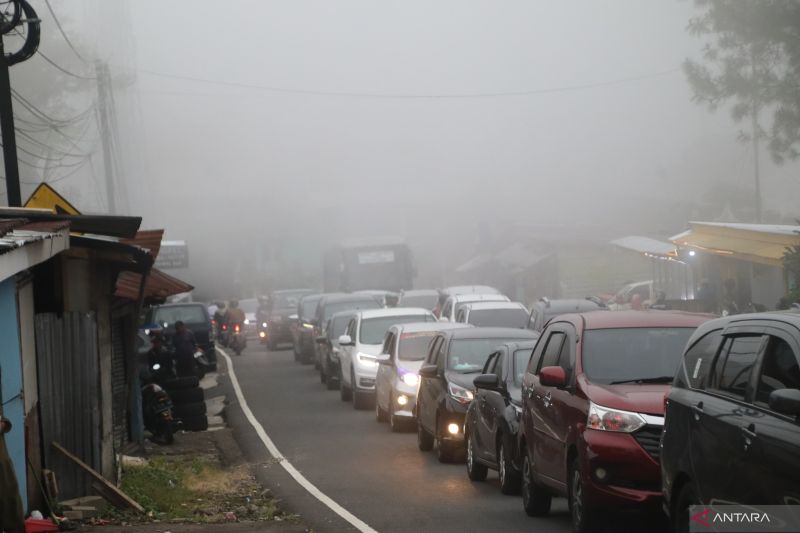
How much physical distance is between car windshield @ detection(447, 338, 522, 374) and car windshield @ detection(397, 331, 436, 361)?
10.5 feet

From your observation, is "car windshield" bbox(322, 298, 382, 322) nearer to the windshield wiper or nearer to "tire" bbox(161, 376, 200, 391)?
"tire" bbox(161, 376, 200, 391)

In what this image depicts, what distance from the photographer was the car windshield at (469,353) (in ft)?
55.8

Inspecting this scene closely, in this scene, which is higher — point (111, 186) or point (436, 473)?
point (111, 186)

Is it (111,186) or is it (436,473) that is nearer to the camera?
(436,473)

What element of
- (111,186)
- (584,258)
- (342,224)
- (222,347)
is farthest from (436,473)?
(342,224)

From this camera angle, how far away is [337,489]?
48.1 feet

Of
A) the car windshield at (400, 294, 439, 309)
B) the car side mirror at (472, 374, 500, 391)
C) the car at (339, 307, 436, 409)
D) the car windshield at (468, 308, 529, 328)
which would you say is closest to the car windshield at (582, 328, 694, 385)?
the car side mirror at (472, 374, 500, 391)

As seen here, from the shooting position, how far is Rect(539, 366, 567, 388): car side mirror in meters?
10.4

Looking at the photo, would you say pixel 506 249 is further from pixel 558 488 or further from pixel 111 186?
pixel 558 488

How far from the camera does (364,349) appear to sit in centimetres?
2514

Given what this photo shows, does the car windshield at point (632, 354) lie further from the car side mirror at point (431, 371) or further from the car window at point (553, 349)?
the car side mirror at point (431, 371)

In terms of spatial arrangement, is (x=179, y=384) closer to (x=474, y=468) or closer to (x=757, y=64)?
(x=474, y=468)

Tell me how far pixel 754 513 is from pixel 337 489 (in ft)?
28.7

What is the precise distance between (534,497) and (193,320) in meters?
25.1
